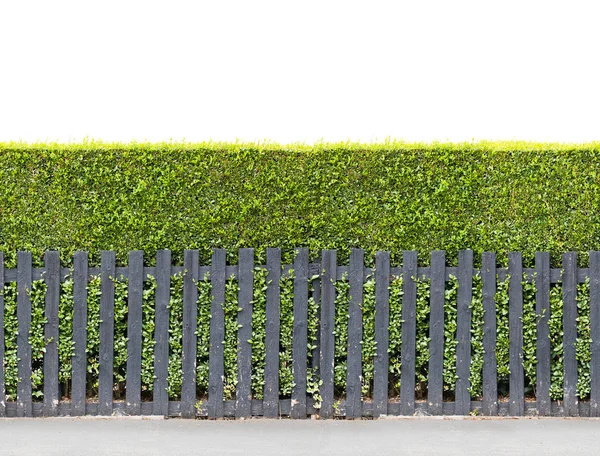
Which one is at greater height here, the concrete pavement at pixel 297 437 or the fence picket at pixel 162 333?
the fence picket at pixel 162 333

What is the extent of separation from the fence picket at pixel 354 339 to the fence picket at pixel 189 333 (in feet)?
5.26

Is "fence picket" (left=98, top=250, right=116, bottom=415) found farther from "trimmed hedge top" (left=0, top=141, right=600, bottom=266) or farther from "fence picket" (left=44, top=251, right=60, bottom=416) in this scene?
"fence picket" (left=44, top=251, right=60, bottom=416)

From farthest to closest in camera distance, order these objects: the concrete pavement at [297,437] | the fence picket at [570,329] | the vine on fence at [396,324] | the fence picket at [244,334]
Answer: the fence picket at [570,329]
the vine on fence at [396,324]
the fence picket at [244,334]
the concrete pavement at [297,437]

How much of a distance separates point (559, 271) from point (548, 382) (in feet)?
3.91

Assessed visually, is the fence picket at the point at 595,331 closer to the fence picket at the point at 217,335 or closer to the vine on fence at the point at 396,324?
the vine on fence at the point at 396,324

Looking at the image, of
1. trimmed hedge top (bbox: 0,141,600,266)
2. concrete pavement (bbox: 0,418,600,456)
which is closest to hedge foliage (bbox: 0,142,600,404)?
trimmed hedge top (bbox: 0,141,600,266)

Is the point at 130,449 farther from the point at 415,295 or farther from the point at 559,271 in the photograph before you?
the point at 559,271

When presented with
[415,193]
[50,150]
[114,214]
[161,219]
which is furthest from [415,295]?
[50,150]

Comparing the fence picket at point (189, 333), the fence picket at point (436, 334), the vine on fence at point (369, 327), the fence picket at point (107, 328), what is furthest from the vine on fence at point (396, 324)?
the fence picket at point (107, 328)

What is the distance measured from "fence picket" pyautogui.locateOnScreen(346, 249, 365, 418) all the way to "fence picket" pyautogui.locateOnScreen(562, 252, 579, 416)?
219 cm

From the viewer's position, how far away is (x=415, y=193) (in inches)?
305

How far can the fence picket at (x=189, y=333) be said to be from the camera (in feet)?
24.8

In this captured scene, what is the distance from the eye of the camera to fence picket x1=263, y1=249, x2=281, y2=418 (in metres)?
7.54

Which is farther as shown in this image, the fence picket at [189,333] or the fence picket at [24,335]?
the fence picket at [24,335]
